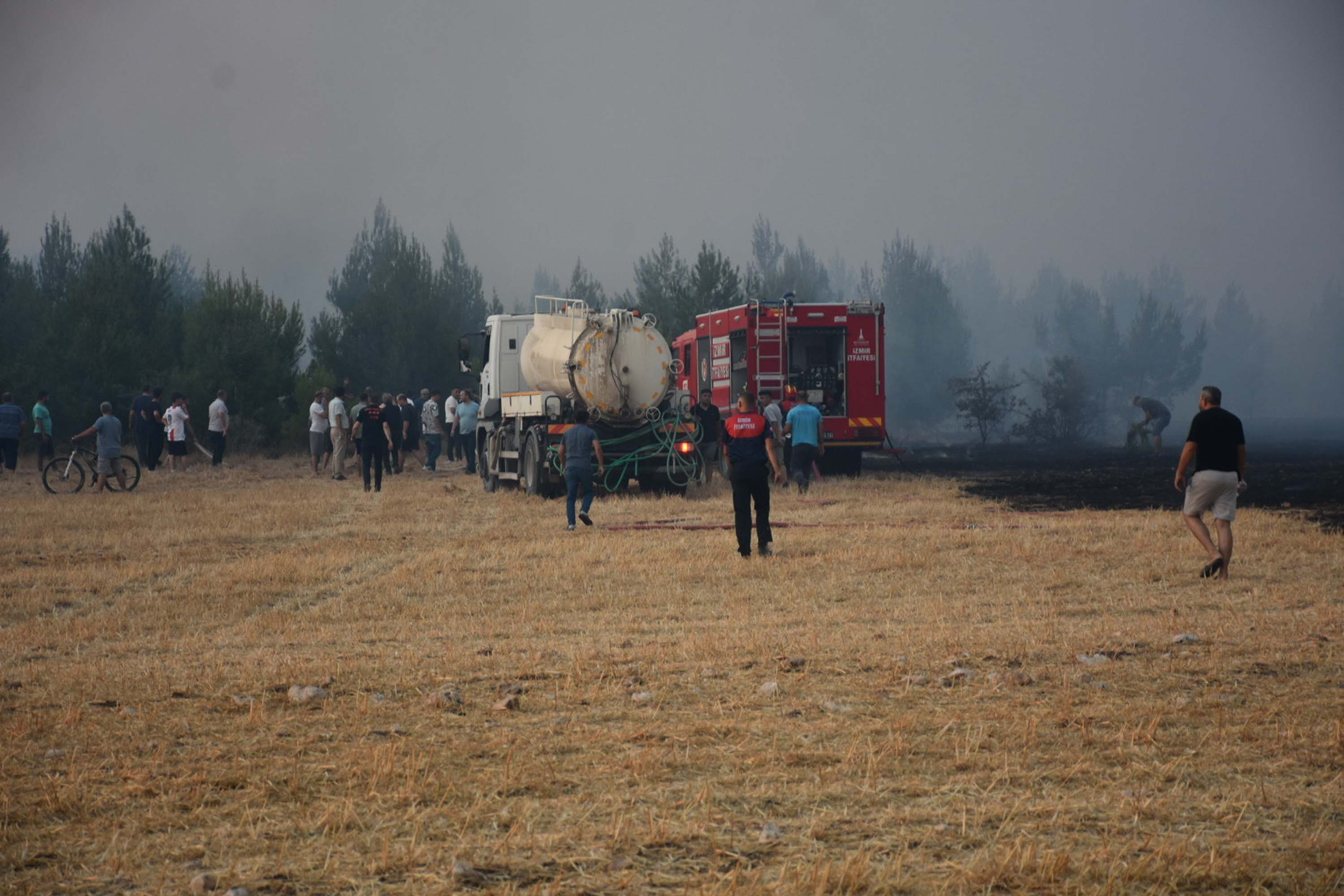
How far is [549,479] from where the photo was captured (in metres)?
21.3

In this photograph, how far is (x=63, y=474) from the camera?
24828 millimetres

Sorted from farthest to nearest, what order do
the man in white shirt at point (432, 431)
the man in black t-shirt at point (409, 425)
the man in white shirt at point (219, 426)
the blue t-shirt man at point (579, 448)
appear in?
the man in white shirt at point (432, 431)
the man in white shirt at point (219, 426)
the man in black t-shirt at point (409, 425)
the blue t-shirt man at point (579, 448)

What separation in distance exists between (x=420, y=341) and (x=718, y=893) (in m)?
55.7

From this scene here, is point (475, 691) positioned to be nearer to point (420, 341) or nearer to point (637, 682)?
point (637, 682)

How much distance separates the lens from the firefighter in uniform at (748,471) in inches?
514

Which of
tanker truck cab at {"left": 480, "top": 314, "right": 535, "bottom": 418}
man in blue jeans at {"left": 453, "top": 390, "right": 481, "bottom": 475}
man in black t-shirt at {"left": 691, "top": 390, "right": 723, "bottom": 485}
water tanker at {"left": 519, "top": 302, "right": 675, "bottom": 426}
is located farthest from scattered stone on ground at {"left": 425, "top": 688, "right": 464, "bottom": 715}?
man in blue jeans at {"left": 453, "top": 390, "right": 481, "bottom": 475}

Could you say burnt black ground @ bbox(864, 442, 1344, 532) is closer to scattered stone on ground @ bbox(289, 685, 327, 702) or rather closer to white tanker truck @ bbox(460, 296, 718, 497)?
white tanker truck @ bbox(460, 296, 718, 497)

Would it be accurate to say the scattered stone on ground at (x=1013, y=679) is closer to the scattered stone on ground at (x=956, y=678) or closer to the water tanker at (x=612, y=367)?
the scattered stone on ground at (x=956, y=678)

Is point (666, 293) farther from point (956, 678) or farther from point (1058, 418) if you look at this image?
point (956, 678)

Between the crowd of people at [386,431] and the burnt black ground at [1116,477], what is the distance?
9.97 m

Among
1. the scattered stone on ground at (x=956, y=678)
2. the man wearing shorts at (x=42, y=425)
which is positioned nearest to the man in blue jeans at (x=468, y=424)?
the man wearing shorts at (x=42, y=425)

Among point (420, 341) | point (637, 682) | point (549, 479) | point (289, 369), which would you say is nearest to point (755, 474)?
point (637, 682)

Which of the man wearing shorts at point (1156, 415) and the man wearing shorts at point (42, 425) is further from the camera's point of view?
the man wearing shorts at point (1156, 415)

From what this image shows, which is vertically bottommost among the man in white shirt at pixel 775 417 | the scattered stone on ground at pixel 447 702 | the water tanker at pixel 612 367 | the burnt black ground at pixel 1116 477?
the scattered stone on ground at pixel 447 702
